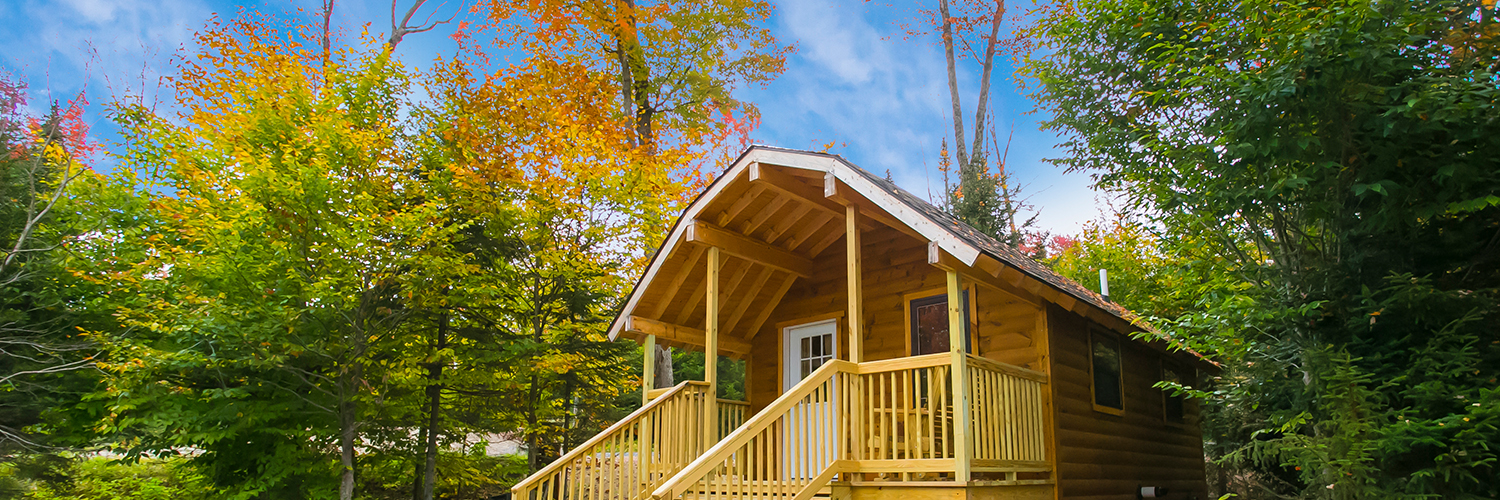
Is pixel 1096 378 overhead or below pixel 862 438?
overhead

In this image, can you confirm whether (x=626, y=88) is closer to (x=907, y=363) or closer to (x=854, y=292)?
(x=854, y=292)

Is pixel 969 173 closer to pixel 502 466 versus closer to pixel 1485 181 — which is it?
pixel 502 466

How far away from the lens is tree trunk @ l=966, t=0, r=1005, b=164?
2306 cm

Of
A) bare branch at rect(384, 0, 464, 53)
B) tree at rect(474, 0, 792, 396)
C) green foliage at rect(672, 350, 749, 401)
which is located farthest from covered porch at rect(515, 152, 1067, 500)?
bare branch at rect(384, 0, 464, 53)

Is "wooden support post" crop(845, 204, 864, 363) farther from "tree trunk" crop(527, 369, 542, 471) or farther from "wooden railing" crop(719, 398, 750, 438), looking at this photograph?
"tree trunk" crop(527, 369, 542, 471)

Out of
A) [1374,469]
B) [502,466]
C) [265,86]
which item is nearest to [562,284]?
[502,466]

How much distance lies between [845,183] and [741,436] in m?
2.57

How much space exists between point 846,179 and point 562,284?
7927 millimetres

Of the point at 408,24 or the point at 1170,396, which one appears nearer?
the point at 1170,396

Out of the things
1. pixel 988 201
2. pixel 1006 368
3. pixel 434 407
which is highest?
pixel 988 201

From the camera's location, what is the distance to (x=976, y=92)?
24.9m

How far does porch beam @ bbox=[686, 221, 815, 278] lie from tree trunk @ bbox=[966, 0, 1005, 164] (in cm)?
1444

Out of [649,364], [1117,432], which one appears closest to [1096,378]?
[1117,432]

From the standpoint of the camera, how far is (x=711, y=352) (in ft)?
27.9
